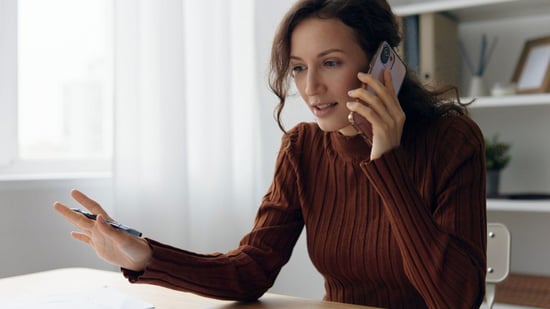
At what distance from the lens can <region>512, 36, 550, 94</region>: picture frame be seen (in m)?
2.14

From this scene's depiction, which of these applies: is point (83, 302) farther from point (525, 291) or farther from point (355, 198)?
point (525, 291)

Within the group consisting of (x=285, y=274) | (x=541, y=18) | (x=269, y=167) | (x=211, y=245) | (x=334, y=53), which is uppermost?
(x=541, y=18)

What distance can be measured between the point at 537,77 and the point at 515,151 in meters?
0.29

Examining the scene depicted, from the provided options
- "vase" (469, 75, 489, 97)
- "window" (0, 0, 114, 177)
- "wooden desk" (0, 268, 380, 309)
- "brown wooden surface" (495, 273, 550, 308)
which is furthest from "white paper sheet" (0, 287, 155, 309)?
"vase" (469, 75, 489, 97)

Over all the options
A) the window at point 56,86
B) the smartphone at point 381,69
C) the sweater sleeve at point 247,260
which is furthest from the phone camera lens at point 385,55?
the window at point 56,86

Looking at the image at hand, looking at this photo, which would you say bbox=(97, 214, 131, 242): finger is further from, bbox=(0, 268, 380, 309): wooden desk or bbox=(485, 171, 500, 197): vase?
bbox=(485, 171, 500, 197): vase

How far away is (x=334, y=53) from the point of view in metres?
1.25

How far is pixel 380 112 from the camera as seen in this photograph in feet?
3.62

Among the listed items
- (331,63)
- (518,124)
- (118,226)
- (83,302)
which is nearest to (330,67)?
(331,63)

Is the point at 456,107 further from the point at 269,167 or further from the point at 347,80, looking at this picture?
the point at 269,167

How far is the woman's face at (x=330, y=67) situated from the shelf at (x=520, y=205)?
3.28 feet

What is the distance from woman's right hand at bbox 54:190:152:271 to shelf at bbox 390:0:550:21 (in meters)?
1.43

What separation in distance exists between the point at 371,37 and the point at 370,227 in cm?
37

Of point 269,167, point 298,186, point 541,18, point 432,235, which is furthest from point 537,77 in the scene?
point 432,235
